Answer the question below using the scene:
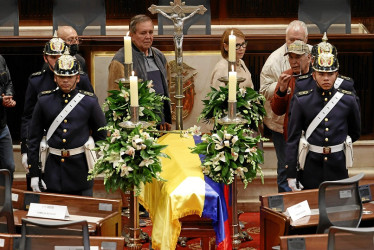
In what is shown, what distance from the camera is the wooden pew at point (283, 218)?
201 inches

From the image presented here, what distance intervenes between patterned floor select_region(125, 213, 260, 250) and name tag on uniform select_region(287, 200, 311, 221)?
39.2 inches

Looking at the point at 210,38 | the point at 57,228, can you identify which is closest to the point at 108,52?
the point at 210,38

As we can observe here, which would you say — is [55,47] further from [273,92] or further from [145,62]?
[273,92]

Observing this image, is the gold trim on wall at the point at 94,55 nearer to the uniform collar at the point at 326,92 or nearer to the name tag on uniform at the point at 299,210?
the uniform collar at the point at 326,92

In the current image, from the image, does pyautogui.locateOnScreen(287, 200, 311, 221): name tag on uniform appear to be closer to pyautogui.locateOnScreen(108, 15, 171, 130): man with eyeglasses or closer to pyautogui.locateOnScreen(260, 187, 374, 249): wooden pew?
pyautogui.locateOnScreen(260, 187, 374, 249): wooden pew

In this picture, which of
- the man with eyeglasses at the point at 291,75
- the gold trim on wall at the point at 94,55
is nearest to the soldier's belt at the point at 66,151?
the man with eyeglasses at the point at 291,75

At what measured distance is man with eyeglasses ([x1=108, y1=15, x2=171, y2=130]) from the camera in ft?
20.7

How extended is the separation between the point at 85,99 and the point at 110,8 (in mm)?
3833

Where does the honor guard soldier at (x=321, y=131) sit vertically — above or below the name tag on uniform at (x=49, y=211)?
above

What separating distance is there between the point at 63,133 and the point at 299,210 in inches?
64.5

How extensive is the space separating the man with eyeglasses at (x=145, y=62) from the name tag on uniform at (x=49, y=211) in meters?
1.41

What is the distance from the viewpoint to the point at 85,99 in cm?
551

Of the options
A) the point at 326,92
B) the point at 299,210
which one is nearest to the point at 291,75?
the point at 326,92

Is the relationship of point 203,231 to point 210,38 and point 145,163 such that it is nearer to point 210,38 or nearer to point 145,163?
point 145,163
